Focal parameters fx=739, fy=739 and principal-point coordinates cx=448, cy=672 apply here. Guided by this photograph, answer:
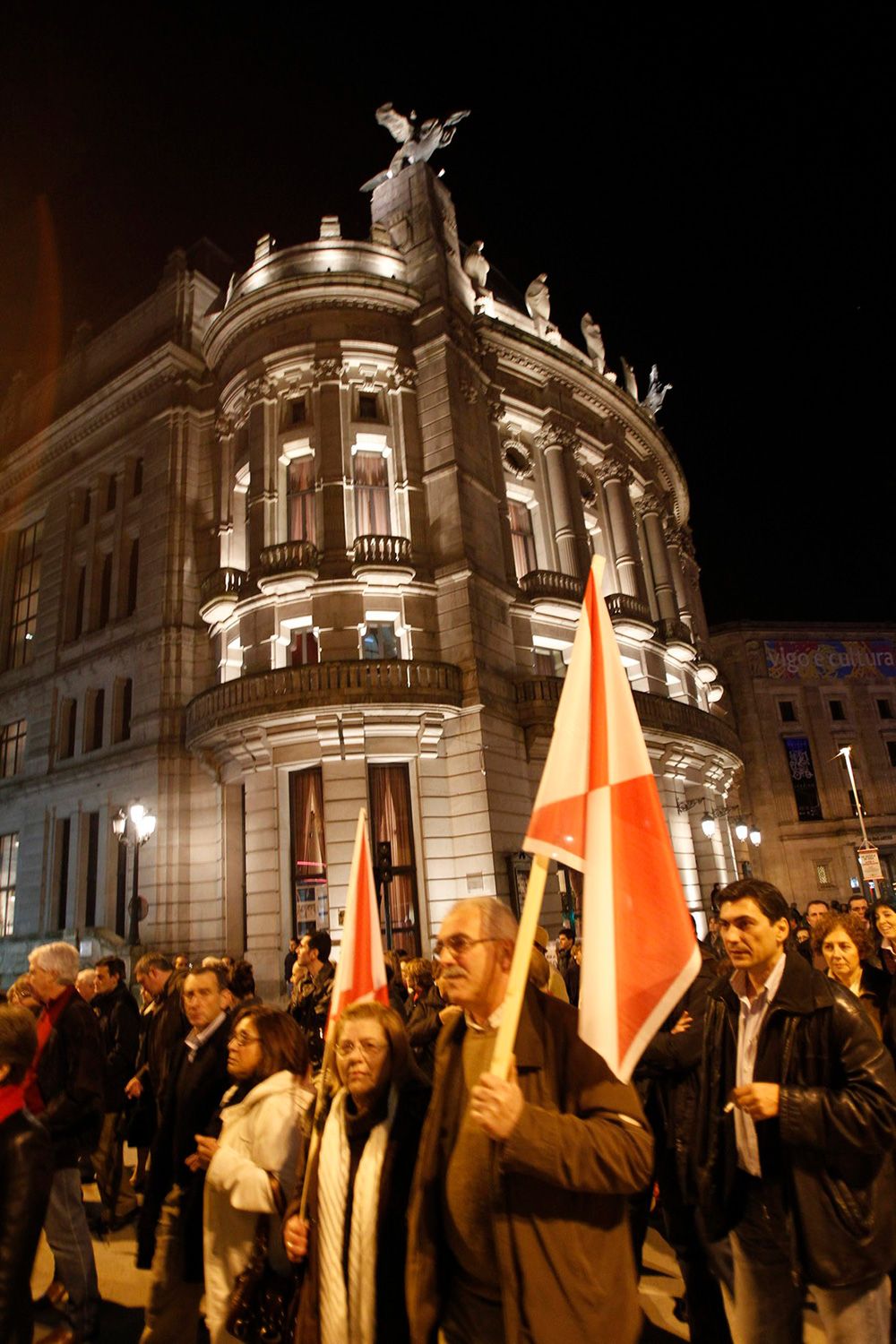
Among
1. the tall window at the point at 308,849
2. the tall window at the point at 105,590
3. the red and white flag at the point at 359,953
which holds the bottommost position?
the red and white flag at the point at 359,953

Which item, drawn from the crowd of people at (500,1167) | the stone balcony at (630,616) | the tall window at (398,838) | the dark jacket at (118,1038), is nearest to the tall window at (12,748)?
the tall window at (398,838)

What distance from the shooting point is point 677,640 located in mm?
27875

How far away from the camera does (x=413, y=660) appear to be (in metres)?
18.8

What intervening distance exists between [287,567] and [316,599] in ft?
3.86

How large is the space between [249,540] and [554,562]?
10097 mm

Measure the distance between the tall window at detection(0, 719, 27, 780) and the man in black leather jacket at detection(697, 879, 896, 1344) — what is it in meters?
29.4

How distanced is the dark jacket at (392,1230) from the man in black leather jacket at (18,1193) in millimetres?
1196

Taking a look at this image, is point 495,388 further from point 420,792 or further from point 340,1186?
point 340,1186

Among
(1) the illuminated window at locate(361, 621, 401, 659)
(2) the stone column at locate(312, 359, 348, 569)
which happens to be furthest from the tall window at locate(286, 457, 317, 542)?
(1) the illuminated window at locate(361, 621, 401, 659)

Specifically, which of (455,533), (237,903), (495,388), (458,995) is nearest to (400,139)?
(495,388)

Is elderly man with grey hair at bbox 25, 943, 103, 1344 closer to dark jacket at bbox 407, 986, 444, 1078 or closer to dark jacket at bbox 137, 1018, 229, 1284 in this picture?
dark jacket at bbox 137, 1018, 229, 1284

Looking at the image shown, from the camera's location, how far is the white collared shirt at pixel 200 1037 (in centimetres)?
432

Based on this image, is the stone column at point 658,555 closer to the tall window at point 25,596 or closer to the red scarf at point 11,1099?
the tall window at point 25,596

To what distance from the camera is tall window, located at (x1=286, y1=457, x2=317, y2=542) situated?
22.3 meters
